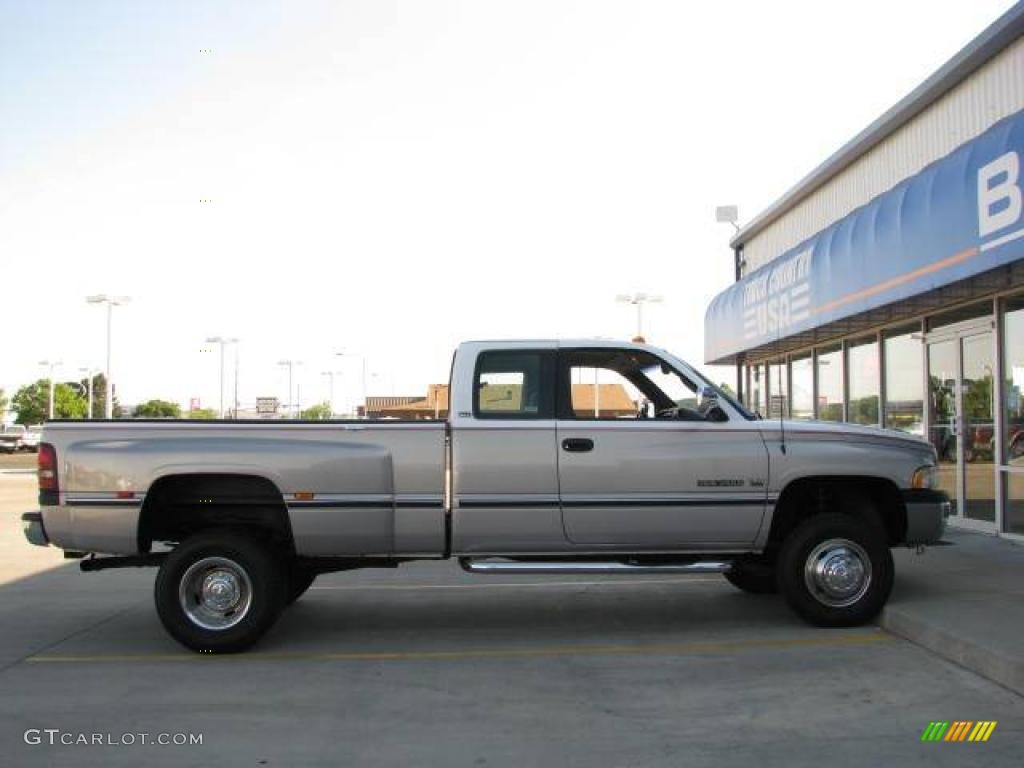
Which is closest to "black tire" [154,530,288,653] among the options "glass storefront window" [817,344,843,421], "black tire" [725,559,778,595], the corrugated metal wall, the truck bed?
the truck bed

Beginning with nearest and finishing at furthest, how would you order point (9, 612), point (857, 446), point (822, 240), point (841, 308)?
point (857, 446) → point (9, 612) → point (841, 308) → point (822, 240)

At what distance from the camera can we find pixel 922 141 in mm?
13055

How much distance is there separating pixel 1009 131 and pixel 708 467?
4347 millimetres

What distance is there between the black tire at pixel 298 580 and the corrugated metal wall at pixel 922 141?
29.5 ft

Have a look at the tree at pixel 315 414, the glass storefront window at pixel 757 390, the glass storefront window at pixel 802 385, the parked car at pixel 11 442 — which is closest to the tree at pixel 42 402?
the parked car at pixel 11 442

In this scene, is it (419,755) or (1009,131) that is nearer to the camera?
(419,755)

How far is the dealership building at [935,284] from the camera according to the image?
907 cm

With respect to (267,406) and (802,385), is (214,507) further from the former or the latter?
(802,385)

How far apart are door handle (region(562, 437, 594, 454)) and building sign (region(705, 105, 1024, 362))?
4.27 m

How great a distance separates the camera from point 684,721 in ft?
16.6

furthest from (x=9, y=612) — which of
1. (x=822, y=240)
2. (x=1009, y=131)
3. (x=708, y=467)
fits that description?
(x=822, y=240)

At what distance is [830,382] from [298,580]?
10978mm

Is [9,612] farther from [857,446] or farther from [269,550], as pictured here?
[857,446]

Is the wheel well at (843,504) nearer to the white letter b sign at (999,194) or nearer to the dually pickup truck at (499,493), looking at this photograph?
the dually pickup truck at (499,493)
